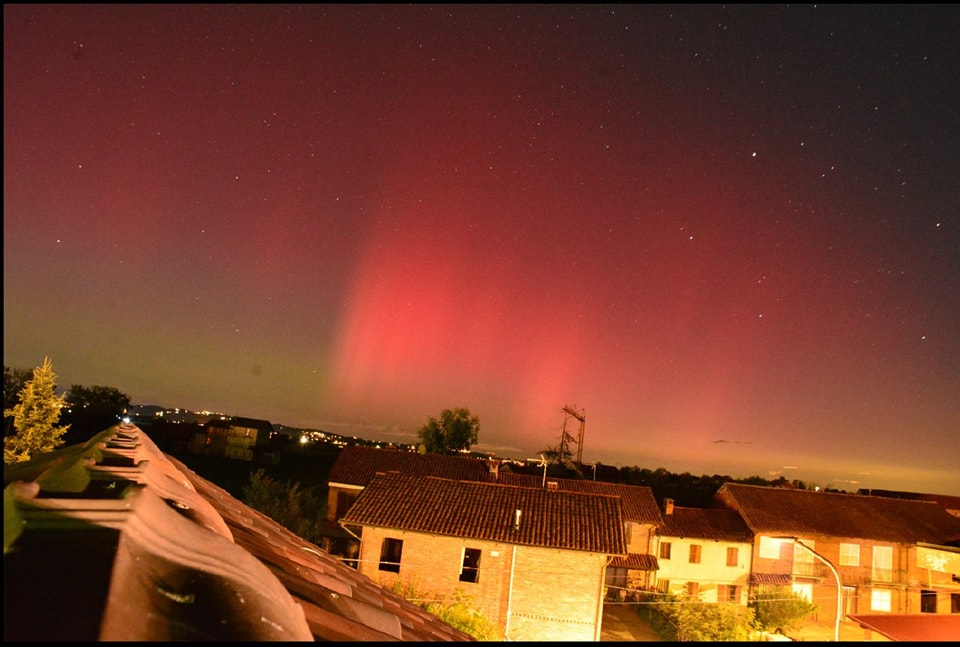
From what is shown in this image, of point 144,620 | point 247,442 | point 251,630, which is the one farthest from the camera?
point 247,442

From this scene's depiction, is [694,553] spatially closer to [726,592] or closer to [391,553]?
[726,592]

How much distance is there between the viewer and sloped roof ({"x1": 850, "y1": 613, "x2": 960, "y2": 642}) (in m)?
12.7

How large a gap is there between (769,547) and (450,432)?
101 ft

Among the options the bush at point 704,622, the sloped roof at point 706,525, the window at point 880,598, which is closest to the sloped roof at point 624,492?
the sloped roof at point 706,525

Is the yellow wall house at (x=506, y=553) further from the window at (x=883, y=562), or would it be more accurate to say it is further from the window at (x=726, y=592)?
the window at (x=883, y=562)

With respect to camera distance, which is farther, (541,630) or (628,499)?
(628,499)

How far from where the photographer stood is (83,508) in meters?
1.25

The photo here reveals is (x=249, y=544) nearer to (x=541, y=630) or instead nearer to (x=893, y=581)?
(x=541, y=630)

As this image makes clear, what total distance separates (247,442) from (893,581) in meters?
75.8

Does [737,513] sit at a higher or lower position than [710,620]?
higher

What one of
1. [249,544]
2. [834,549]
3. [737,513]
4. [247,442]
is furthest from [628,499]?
[247,442]

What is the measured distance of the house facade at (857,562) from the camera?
115 feet

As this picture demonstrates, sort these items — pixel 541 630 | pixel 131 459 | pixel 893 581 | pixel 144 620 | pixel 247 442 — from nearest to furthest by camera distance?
pixel 144 620 → pixel 131 459 → pixel 541 630 → pixel 893 581 → pixel 247 442

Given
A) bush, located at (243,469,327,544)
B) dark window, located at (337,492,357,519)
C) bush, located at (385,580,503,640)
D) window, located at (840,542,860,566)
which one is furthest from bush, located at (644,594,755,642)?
dark window, located at (337,492,357,519)
